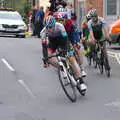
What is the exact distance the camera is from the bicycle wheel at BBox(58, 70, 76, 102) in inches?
437

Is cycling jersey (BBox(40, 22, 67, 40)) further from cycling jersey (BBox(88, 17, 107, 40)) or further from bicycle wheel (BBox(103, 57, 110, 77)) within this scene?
bicycle wheel (BBox(103, 57, 110, 77))

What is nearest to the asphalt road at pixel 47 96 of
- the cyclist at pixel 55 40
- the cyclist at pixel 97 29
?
the cyclist at pixel 55 40

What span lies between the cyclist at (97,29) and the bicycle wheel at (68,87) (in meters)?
3.65

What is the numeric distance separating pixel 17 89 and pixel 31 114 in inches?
119

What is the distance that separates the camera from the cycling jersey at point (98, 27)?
49.1 ft

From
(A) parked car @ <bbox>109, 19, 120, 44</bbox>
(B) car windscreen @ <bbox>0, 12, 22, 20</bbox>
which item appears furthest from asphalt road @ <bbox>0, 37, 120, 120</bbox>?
(B) car windscreen @ <bbox>0, 12, 22, 20</bbox>

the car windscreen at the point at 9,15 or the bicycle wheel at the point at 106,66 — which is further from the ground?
the bicycle wheel at the point at 106,66

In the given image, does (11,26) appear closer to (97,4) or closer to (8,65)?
(97,4)

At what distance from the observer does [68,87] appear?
11.2 meters

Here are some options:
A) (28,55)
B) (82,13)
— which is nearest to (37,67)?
(28,55)

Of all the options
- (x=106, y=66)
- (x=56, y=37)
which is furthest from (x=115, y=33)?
(x=56, y=37)

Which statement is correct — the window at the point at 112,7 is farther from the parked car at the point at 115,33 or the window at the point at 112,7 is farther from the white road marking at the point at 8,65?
the white road marking at the point at 8,65

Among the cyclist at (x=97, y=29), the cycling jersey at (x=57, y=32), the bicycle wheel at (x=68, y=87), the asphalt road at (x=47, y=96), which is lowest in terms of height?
the asphalt road at (x=47, y=96)

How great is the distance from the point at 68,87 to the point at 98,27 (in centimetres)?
424
